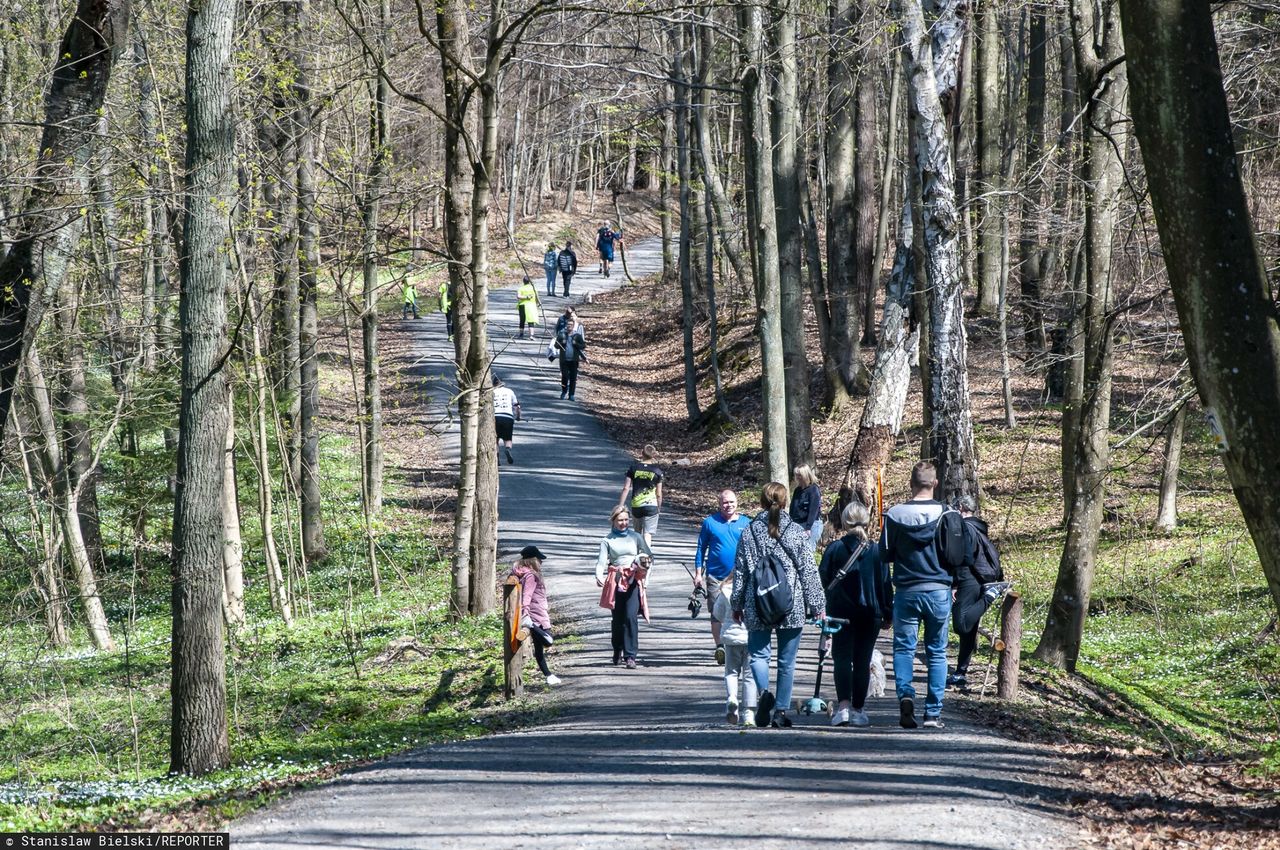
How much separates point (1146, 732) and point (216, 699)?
805cm

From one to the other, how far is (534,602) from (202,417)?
371cm

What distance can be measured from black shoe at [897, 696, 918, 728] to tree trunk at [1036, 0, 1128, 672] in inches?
127

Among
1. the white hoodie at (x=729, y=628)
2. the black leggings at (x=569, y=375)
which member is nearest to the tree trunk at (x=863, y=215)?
the black leggings at (x=569, y=375)

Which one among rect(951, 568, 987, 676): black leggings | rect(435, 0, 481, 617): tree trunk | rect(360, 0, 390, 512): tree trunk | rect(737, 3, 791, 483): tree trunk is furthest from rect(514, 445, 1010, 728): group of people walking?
rect(360, 0, 390, 512): tree trunk

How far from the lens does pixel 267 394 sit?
64.3 ft

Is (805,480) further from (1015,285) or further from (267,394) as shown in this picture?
(1015,285)

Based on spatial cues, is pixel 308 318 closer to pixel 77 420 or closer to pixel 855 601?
pixel 77 420

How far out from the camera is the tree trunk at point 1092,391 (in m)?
11.0

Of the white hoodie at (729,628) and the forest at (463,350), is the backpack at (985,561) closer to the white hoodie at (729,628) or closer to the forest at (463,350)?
the forest at (463,350)

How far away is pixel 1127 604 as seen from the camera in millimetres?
15836

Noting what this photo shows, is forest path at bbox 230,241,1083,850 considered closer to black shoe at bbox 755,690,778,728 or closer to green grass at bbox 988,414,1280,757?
black shoe at bbox 755,690,778,728

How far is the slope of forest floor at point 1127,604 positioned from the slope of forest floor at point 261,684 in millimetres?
5091

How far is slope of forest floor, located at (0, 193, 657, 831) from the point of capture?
29.5 ft

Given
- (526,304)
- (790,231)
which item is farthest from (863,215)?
(526,304)
